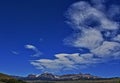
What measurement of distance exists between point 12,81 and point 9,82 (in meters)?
2.74

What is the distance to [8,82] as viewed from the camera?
4454 inches

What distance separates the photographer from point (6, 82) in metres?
114

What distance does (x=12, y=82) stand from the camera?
11431 centimetres

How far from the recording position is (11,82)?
113938 mm

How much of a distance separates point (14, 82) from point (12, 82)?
3.09 feet

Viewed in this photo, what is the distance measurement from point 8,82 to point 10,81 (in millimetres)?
1832

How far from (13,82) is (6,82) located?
2.97m

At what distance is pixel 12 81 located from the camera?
379 feet

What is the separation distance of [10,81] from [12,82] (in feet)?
3.79

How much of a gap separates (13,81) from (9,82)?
305cm

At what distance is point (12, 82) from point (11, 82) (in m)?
0.52

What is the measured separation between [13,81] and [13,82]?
1.17 m

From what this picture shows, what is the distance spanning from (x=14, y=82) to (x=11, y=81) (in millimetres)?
1525

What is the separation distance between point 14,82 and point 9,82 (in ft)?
8.52
